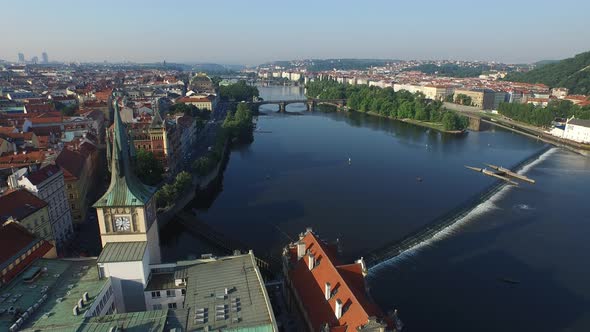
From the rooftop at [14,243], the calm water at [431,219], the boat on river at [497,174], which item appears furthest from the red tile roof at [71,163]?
the boat on river at [497,174]

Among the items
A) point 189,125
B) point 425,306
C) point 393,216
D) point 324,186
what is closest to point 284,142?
point 189,125

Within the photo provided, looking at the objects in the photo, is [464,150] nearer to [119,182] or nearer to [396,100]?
[396,100]

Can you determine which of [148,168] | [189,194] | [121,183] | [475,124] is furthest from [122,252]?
[475,124]

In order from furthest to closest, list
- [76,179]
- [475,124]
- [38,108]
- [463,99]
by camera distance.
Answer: [463,99] → [475,124] → [38,108] → [76,179]

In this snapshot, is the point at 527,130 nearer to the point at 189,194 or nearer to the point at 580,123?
the point at 580,123

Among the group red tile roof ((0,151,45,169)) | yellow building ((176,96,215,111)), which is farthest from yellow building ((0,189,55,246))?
yellow building ((176,96,215,111))

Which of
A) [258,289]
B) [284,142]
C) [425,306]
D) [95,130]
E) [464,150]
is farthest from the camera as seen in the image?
[284,142]

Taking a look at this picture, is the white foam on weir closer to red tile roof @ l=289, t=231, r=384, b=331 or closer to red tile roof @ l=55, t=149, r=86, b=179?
red tile roof @ l=289, t=231, r=384, b=331

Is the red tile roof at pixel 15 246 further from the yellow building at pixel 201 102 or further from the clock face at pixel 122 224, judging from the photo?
the yellow building at pixel 201 102
